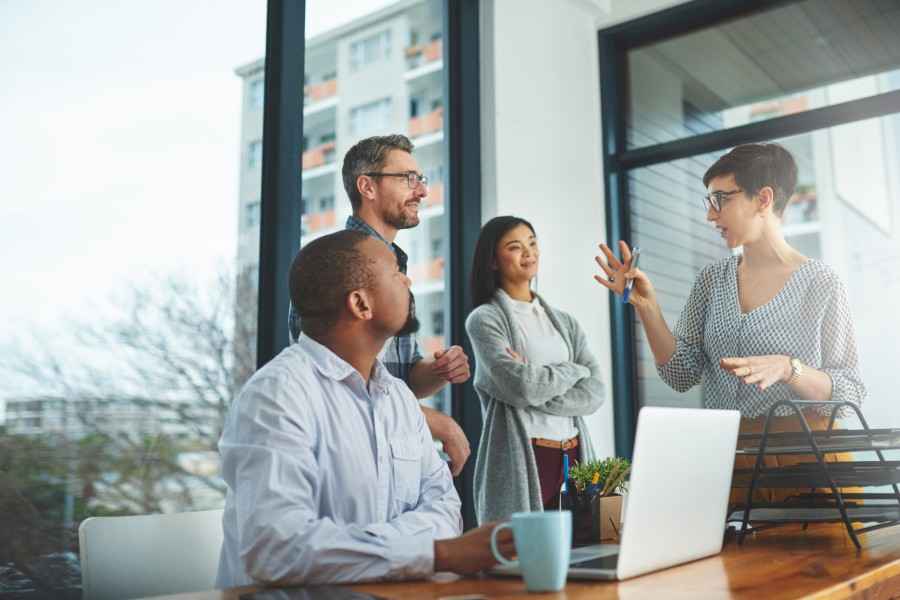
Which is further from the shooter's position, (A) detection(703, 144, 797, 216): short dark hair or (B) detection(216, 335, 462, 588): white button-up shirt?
(A) detection(703, 144, 797, 216): short dark hair

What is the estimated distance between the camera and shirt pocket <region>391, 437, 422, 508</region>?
1449 millimetres

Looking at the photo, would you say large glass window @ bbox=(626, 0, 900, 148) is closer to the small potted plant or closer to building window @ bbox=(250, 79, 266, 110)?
building window @ bbox=(250, 79, 266, 110)

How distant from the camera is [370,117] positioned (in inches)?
178

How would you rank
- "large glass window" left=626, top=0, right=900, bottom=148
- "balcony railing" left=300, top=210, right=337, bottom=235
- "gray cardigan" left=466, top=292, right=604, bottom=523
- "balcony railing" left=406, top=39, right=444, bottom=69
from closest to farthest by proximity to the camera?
"gray cardigan" left=466, top=292, right=604, bottom=523
"balcony railing" left=300, top=210, right=337, bottom=235
"large glass window" left=626, top=0, right=900, bottom=148
"balcony railing" left=406, top=39, right=444, bottom=69

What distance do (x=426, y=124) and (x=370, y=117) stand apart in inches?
16.8

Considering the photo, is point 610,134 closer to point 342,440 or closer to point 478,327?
point 478,327

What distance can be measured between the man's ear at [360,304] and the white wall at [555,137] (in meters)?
2.16

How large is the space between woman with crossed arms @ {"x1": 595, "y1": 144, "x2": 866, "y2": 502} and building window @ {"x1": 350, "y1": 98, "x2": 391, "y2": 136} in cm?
214

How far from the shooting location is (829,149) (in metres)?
3.70

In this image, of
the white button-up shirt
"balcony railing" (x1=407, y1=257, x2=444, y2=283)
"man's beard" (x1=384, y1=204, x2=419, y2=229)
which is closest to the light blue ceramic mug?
the white button-up shirt

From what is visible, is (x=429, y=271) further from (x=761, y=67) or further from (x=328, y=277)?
(x=328, y=277)

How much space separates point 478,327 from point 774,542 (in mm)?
1485

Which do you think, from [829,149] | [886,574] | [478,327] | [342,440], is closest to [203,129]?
[478,327]

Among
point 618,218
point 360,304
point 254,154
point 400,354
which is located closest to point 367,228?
point 400,354
